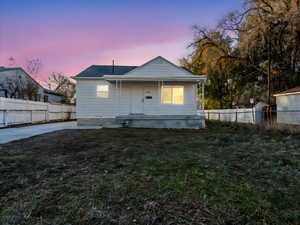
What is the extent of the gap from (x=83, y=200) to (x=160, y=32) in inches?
640

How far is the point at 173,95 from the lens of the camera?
1139 centimetres

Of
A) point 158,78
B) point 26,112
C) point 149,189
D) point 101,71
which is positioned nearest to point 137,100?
point 158,78

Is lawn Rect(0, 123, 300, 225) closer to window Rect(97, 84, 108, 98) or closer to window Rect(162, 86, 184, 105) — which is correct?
window Rect(162, 86, 184, 105)

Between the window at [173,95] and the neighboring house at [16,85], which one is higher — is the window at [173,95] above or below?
below

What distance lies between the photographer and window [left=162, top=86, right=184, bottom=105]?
11.3 metres

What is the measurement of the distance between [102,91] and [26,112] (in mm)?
6081

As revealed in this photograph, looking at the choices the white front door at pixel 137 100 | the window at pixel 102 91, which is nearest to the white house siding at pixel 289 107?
the white front door at pixel 137 100

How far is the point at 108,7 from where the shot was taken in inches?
492

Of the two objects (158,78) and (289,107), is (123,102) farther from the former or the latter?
(289,107)

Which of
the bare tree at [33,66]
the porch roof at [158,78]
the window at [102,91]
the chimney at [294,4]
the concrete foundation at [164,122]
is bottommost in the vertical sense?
the concrete foundation at [164,122]

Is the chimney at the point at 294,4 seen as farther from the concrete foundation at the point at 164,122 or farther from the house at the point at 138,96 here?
the concrete foundation at the point at 164,122

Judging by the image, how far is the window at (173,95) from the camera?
447 inches

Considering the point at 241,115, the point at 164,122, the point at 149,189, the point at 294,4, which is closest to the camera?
the point at 149,189

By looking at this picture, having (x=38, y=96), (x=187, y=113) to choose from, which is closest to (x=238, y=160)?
(x=187, y=113)
